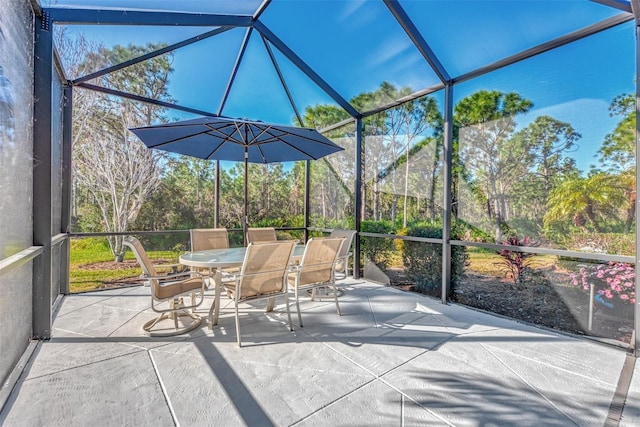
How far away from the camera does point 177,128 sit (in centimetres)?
369

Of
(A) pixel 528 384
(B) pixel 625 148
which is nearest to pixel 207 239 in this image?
(A) pixel 528 384

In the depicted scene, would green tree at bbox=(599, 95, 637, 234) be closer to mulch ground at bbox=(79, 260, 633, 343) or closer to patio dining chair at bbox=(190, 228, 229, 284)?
mulch ground at bbox=(79, 260, 633, 343)

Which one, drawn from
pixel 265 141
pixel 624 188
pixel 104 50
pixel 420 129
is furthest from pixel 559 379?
pixel 104 50

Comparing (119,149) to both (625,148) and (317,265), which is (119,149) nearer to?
(317,265)

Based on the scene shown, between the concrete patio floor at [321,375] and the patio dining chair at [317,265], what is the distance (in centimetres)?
44

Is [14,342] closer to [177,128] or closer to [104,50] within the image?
[177,128]

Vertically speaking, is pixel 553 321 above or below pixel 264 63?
below

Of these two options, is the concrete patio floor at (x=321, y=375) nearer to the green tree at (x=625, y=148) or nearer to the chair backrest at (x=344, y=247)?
the chair backrest at (x=344, y=247)

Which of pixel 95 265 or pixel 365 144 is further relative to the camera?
pixel 365 144

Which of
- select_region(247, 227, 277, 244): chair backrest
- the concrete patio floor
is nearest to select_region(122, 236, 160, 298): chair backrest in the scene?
the concrete patio floor

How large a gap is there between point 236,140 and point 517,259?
404 centimetres

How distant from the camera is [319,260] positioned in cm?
375

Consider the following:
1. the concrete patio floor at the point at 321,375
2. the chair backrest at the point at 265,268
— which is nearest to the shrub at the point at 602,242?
the concrete patio floor at the point at 321,375

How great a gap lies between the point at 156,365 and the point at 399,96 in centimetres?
482
